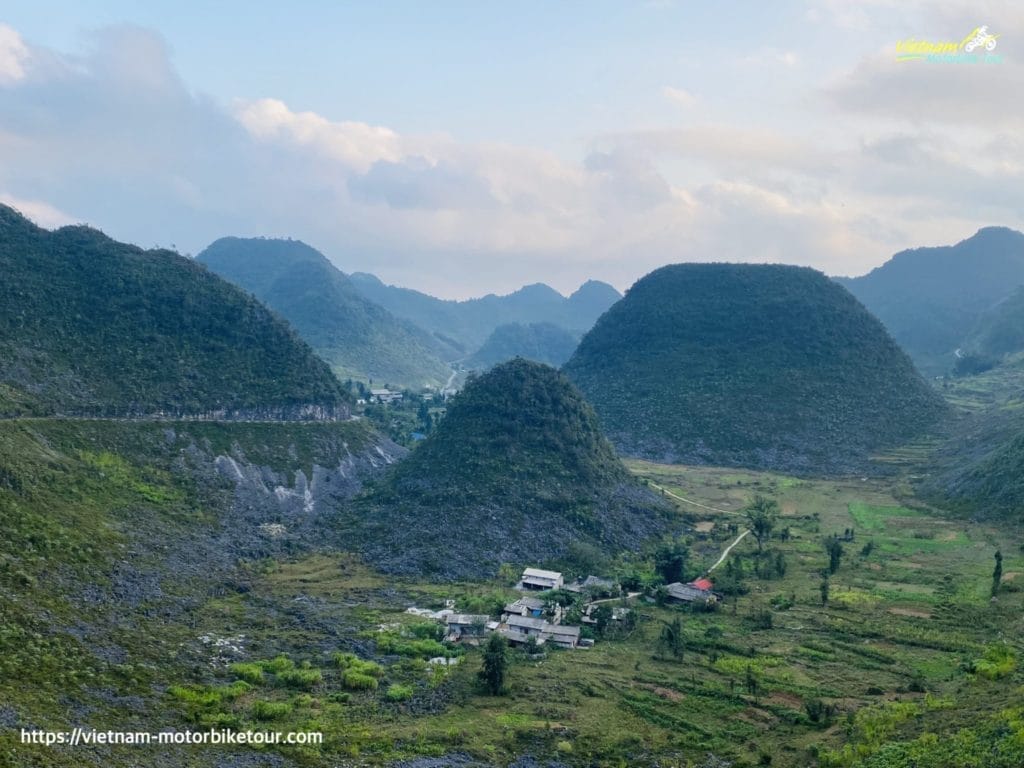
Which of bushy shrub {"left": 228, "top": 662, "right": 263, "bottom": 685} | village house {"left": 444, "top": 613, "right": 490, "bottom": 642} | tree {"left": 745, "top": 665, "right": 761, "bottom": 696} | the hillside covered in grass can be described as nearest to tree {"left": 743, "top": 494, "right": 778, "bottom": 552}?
tree {"left": 745, "top": 665, "right": 761, "bottom": 696}

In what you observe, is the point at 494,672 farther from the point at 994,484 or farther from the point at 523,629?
the point at 994,484

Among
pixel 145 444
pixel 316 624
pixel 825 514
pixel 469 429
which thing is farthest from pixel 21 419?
pixel 825 514

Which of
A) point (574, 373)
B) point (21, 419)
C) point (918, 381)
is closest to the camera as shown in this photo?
point (21, 419)

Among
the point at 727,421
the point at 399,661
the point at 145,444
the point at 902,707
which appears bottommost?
the point at 399,661

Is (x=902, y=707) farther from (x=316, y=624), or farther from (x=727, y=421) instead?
(x=727, y=421)

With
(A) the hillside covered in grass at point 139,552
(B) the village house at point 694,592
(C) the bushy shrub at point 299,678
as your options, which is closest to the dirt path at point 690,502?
(B) the village house at point 694,592

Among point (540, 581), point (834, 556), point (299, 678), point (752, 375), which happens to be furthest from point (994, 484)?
point (299, 678)

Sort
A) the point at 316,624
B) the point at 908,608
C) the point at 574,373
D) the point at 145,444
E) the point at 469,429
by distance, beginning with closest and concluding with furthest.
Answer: the point at 316,624 < the point at 908,608 < the point at 145,444 < the point at 469,429 < the point at 574,373

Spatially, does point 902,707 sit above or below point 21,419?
below
